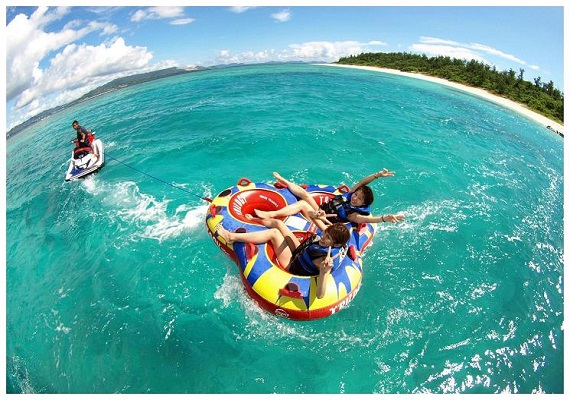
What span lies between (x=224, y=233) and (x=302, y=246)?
1718 millimetres

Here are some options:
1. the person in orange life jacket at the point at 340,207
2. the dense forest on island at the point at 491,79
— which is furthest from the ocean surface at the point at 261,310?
the dense forest on island at the point at 491,79

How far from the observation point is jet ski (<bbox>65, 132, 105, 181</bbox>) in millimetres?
10891

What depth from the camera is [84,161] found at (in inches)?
437

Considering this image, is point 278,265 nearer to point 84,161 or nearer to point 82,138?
point 84,161

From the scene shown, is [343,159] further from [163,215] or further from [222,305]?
[222,305]

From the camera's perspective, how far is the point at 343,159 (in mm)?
11375

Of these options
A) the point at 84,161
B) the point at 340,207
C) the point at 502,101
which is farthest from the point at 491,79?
the point at 84,161

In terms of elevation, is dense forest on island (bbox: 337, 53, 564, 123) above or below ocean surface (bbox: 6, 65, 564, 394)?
below

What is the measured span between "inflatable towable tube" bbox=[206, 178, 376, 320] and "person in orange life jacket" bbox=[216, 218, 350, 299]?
13 cm

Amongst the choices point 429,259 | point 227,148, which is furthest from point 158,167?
point 429,259

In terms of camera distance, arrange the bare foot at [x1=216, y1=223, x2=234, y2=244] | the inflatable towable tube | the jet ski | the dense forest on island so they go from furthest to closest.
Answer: the dense forest on island → the jet ski → the bare foot at [x1=216, y1=223, x2=234, y2=244] → the inflatable towable tube

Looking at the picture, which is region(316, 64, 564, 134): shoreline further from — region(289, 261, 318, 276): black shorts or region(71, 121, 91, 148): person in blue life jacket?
region(71, 121, 91, 148): person in blue life jacket

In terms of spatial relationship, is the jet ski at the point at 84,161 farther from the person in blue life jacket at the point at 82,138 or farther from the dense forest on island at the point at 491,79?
the dense forest on island at the point at 491,79

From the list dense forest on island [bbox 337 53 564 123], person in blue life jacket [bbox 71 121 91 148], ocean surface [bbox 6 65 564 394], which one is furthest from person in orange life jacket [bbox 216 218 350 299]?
dense forest on island [bbox 337 53 564 123]
